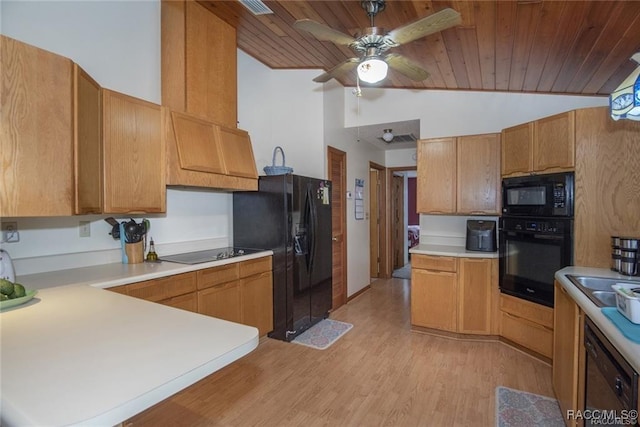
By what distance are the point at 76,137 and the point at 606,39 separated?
340cm

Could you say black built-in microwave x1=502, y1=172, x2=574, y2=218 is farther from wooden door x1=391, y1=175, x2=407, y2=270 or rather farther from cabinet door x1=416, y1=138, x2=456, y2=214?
wooden door x1=391, y1=175, x2=407, y2=270

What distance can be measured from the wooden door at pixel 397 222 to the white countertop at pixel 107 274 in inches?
168

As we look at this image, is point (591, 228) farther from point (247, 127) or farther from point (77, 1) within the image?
point (77, 1)

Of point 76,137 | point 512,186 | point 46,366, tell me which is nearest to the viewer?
point 46,366

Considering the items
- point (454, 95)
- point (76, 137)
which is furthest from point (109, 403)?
point (454, 95)

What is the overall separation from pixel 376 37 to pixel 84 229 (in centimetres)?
240

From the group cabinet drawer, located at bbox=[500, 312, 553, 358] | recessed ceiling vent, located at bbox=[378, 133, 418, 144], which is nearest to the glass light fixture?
cabinet drawer, located at bbox=[500, 312, 553, 358]

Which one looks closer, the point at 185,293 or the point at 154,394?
the point at 154,394

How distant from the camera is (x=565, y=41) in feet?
7.58

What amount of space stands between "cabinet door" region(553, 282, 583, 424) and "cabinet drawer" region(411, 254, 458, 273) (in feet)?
3.66

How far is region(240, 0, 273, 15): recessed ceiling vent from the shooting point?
2.41 metres

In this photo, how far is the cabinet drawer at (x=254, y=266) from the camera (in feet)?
9.47

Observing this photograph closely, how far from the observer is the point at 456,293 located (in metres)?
3.18

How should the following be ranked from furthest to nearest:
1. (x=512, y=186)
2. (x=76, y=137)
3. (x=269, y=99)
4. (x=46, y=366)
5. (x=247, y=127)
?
(x=269, y=99) < (x=247, y=127) < (x=512, y=186) < (x=76, y=137) < (x=46, y=366)
